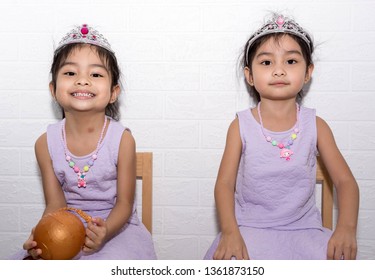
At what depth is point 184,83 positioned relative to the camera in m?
1.92

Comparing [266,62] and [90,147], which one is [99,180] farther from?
[266,62]

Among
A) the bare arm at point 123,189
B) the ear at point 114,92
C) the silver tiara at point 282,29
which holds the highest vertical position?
the silver tiara at point 282,29

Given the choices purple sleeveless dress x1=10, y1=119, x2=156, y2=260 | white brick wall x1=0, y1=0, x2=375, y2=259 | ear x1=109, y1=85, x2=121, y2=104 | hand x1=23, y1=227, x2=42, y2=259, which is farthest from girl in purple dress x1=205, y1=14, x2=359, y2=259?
hand x1=23, y1=227, x2=42, y2=259

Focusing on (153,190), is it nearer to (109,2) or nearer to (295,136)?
(295,136)

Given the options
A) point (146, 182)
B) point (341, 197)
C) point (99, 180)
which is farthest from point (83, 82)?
point (341, 197)

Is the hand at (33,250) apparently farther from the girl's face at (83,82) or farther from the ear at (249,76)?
the ear at (249,76)

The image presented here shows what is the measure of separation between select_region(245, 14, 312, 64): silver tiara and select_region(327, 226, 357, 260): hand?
69cm

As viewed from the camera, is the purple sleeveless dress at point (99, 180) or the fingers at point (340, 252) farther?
the purple sleeveless dress at point (99, 180)

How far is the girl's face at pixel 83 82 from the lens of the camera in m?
1.65

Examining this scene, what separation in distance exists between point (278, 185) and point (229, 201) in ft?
0.64

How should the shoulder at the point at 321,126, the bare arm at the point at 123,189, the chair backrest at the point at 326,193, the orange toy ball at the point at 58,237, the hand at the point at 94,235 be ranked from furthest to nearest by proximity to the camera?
1. the chair backrest at the point at 326,193
2. the shoulder at the point at 321,126
3. the bare arm at the point at 123,189
4. the hand at the point at 94,235
5. the orange toy ball at the point at 58,237

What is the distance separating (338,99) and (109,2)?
1005mm

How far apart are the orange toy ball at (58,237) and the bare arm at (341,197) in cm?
81

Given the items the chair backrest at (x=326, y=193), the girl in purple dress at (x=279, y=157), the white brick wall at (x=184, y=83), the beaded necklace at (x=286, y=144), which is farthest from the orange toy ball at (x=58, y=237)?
the chair backrest at (x=326, y=193)
